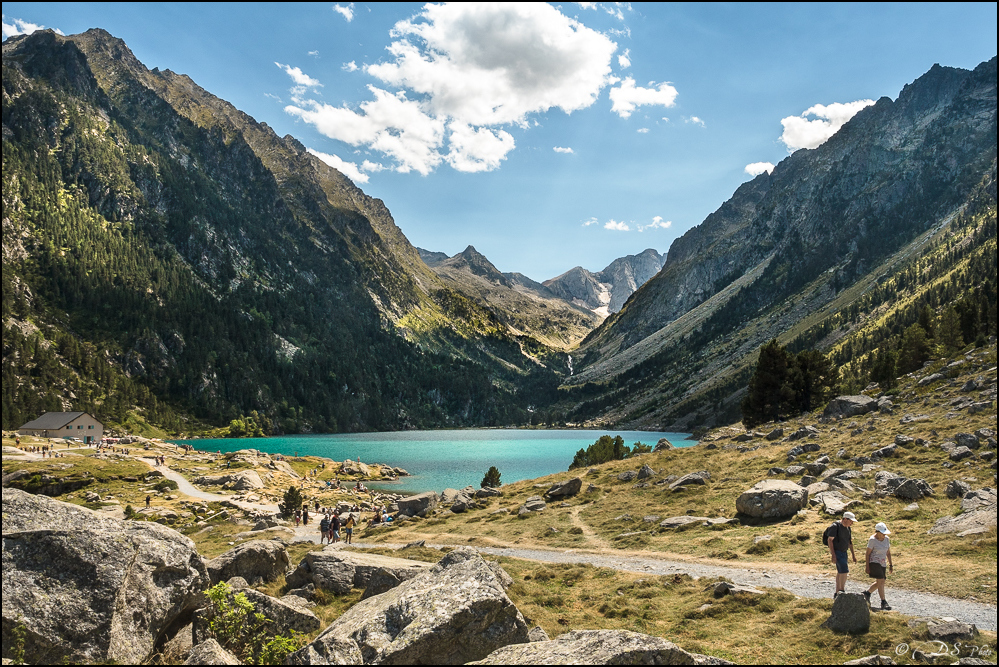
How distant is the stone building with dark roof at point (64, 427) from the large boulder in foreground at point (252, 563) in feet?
406

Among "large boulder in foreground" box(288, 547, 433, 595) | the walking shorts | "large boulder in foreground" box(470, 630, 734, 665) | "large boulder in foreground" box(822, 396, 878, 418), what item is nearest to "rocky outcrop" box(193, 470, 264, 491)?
"large boulder in foreground" box(288, 547, 433, 595)

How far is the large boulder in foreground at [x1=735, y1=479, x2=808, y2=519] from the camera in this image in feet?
98.4

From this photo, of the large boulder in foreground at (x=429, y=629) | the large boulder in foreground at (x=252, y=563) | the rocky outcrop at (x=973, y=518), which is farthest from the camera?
the rocky outcrop at (x=973, y=518)

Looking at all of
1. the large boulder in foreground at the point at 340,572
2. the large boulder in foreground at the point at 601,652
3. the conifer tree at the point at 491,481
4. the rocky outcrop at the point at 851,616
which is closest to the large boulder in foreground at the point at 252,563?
the large boulder in foreground at the point at 340,572

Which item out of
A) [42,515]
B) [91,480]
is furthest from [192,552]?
[91,480]

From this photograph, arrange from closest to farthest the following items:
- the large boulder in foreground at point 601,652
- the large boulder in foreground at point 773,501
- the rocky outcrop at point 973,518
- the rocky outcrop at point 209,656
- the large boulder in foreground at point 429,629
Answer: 1. the large boulder in foreground at point 601,652
2. the rocky outcrop at point 209,656
3. the large boulder in foreground at point 429,629
4. the rocky outcrop at point 973,518
5. the large boulder in foreground at point 773,501

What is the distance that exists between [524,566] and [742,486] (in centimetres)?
2075

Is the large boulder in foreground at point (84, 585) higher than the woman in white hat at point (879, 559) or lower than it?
higher

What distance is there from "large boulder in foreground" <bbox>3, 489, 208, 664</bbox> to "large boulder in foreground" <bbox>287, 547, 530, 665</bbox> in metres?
3.71

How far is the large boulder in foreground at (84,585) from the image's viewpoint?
9156 mm

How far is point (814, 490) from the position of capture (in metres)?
32.2

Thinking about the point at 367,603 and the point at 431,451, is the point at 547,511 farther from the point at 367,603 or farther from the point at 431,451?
the point at 431,451

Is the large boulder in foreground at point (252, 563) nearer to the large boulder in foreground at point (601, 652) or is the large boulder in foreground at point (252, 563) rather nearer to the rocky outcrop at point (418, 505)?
the large boulder in foreground at point (601, 652)

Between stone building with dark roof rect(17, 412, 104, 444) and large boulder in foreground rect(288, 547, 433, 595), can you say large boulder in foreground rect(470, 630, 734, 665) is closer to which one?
large boulder in foreground rect(288, 547, 433, 595)
